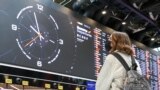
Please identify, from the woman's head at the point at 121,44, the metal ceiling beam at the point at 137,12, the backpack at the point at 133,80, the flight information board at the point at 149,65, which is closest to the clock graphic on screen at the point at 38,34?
the metal ceiling beam at the point at 137,12

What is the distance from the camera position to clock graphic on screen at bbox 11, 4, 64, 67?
458 centimetres

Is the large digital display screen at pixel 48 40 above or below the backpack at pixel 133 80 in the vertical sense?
above

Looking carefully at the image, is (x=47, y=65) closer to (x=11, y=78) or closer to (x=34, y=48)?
(x=34, y=48)

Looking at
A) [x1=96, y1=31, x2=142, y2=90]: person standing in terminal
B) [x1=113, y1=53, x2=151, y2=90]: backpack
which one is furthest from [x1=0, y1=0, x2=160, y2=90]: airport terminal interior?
[x1=113, y1=53, x2=151, y2=90]: backpack

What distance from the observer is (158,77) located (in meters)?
7.60

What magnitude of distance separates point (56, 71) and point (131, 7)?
204cm

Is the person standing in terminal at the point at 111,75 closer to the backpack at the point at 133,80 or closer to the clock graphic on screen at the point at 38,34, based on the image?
the backpack at the point at 133,80

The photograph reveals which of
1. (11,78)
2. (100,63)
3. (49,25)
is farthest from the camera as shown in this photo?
(100,63)

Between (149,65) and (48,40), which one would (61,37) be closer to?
(48,40)

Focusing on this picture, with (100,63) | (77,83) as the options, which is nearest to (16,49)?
(77,83)

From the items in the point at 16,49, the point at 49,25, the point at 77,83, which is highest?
the point at 49,25

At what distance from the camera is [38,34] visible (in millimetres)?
4809

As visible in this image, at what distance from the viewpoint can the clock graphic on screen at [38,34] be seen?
4.58 m

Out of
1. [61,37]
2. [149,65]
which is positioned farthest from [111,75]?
[149,65]
